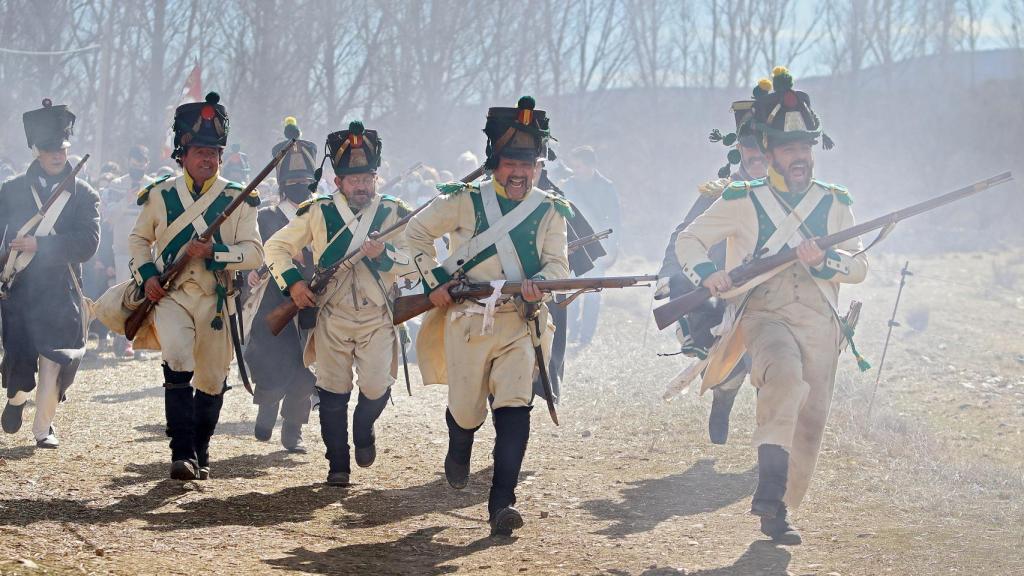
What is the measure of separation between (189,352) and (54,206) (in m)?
2.06

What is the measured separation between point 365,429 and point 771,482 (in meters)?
2.75

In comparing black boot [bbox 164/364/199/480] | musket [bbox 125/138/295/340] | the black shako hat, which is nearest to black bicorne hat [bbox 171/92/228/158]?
musket [bbox 125/138/295/340]

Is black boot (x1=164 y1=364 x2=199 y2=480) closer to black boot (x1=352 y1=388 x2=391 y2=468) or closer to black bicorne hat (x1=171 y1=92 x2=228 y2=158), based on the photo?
black boot (x1=352 y1=388 x2=391 y2=468)

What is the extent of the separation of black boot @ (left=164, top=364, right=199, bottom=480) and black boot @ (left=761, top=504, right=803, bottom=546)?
328 cm

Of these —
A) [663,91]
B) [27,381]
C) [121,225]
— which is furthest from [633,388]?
[663,91]

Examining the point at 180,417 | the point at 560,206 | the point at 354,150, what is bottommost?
the point at 180,417

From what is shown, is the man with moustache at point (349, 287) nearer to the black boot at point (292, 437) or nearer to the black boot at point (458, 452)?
the black boot at point (458, 452)

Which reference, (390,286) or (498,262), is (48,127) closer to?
(390,286)

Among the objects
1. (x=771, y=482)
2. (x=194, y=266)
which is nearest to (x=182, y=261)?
(x=194, y=266)

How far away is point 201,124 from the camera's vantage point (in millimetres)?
7945

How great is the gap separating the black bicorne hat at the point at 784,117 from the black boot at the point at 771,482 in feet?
5.42

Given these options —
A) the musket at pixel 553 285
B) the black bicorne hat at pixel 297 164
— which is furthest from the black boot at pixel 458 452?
the black bicorne hat at pixel 297 164

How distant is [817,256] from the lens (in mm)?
6879

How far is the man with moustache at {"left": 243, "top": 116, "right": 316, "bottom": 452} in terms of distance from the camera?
9555 millimetres
